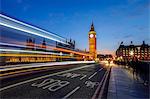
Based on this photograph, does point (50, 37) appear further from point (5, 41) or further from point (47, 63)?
point (5, 41)

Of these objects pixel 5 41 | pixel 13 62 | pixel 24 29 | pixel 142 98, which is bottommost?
pixel 142 98

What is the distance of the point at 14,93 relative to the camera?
9156mm

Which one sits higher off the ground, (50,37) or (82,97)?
(50,37)

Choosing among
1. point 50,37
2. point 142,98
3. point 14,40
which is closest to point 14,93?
point 142,98

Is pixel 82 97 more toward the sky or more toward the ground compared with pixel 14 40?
more toward the ground

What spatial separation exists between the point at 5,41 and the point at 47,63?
11.5 metres

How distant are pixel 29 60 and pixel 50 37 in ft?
17.5

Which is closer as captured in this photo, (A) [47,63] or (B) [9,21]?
(B) [9,21]

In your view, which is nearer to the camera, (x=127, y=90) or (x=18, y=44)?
(x=127, y=90)

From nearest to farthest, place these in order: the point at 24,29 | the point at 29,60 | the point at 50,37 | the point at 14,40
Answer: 1. the point at 14,40
2. the point at 24,29
3. the point at 29,60
4. the point at 50,37

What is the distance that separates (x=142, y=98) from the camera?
906cm

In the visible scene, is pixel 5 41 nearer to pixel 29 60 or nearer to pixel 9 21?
pixel 9 21

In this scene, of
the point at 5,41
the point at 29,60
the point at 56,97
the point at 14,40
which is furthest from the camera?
the point at 29,60

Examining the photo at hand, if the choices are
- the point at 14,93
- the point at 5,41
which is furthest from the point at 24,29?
the point at 14,93
